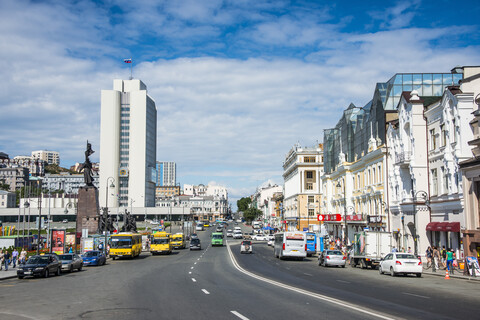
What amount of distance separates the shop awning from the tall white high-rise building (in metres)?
140

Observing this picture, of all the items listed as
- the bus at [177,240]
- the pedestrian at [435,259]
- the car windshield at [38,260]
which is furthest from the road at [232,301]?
the bus at [177,240]

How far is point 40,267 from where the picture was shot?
2984cm

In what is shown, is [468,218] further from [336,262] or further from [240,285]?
[240,285]

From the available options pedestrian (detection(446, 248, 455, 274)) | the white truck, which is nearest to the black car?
the white truck

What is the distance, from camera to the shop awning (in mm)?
35625

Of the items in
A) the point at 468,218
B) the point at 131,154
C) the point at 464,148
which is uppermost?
the point at 131,154

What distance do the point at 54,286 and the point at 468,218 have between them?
2745 cm

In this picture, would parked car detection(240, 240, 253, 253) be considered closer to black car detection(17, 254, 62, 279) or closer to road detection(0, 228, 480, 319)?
black car detection(17, 254, 62, 279)

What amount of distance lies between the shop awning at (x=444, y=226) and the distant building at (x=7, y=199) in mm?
159988

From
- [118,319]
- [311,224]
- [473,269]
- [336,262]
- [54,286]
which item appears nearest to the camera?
[118,319]

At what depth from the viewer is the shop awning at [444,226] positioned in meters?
35.6

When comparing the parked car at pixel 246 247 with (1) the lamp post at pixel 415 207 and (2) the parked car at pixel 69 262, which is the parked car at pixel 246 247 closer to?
(1) the lamp post at pixel 415 207

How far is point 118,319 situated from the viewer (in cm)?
1317

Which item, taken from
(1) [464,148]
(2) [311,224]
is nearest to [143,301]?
(1) [464,148]
